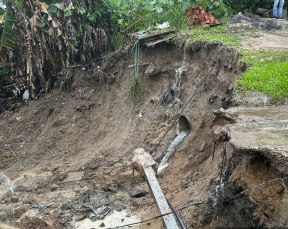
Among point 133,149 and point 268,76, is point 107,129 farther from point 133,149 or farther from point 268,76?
point 268,76

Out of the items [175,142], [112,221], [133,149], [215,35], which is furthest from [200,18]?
[112,221]

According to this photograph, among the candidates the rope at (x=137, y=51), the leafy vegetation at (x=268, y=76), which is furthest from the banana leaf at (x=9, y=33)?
the leafy vegetation at (x=268, y=76)

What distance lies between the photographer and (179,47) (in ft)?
28.2

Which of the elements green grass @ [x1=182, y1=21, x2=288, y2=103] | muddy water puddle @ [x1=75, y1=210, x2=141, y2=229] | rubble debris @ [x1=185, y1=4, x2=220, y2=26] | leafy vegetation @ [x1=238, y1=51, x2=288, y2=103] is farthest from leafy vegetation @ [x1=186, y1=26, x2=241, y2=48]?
muddy water puddle @ [x1=75, y1=210, x2=141, y2=229]

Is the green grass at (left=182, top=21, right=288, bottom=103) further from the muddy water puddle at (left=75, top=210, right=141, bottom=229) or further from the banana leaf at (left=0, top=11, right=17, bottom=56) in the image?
the banana leaf at (left=0, top=11, right=17, bottom=56)

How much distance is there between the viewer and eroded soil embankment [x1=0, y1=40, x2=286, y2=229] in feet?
19.4

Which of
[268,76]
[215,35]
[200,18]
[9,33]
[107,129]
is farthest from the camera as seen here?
[9,33]

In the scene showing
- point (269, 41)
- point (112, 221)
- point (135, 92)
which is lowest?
point (112, 221)

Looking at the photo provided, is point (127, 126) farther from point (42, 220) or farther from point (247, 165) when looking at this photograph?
point (247, 165)

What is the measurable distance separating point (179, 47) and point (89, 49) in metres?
3.88

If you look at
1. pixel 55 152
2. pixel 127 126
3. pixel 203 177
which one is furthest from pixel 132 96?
pixel 203 177

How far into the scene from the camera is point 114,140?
→ 8648mm

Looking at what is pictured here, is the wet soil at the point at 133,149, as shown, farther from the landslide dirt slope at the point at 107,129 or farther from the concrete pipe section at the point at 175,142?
the concrete pipe section at the point at 175,142

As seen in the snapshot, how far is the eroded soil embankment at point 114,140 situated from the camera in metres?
5.92
